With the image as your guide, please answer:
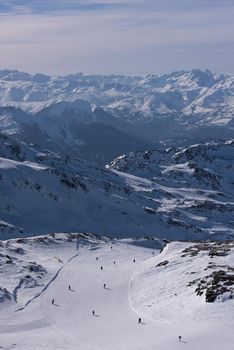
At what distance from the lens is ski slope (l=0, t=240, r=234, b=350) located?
4616 cm

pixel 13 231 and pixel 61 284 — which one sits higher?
pixel 61 284

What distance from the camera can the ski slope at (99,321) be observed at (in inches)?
1817

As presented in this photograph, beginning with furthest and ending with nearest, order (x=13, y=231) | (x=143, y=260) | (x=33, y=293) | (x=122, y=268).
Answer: (x=13, y=231) < (x=143, y=260) < (x=122, y=268) < (x=33, y=293)

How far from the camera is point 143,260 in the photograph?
86.9m

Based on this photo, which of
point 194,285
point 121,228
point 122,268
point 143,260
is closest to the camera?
point 194,285

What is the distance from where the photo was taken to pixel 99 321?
55844 millimetres

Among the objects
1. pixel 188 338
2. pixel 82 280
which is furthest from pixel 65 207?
pixel 188 338

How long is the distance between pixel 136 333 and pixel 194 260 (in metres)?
22.4

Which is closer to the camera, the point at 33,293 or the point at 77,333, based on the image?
the point at 77,333

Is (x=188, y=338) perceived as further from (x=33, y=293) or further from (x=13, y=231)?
(x=13, y=231)

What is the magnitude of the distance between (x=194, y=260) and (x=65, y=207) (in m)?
116

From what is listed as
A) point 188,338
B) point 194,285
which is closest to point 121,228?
point 194,285

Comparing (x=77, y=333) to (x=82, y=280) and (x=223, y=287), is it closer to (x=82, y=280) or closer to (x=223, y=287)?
(x=223, y=287)

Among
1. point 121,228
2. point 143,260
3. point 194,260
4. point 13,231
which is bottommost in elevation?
point 121,228
